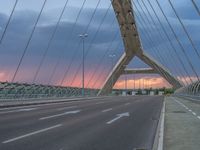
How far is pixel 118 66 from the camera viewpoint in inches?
4321

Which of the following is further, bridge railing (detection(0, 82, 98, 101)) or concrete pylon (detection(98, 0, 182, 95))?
concrete pylon (detection(98, 0, 182, 95))

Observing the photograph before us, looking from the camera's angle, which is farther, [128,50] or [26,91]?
[128,50]

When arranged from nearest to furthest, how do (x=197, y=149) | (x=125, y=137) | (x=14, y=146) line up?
(x=197, y=149) < (x=14, y=146) < (x=125, y=137)

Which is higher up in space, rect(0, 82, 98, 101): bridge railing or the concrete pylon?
the concrete pylon

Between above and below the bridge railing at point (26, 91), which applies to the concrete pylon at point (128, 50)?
above

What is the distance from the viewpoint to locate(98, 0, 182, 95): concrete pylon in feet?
257

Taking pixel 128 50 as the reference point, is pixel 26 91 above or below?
below

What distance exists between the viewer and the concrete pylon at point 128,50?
7844 cm

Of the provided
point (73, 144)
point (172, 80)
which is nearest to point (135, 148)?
point (73, 144)

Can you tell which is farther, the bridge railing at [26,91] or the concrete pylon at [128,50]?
the concrete pylon at [128,50]

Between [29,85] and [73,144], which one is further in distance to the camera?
[29,85]

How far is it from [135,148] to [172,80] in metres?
109

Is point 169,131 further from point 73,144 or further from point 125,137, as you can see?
point 73,144

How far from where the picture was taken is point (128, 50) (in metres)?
101
